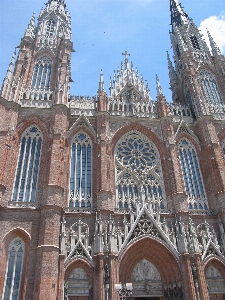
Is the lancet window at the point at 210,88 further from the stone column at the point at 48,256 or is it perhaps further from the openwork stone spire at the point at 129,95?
the stone column at the point at 48,256

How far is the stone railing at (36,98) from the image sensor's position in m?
25.5

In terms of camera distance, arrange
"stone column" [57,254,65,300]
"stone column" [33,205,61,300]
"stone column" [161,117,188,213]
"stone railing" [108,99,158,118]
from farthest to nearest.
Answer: "stone railing" [108,99,158,118] < "stone column" [161,117,188,213] < "stone column" [57,254,65,300] < "stone column" [33,205,61,300]

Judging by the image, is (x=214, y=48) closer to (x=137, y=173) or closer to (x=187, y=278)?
(x=137, y=173)

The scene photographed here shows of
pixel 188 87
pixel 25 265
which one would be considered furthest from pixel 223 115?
pixel 25 265

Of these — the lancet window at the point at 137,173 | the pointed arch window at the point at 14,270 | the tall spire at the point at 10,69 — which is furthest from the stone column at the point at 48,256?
the tall spire at the point at 10,69

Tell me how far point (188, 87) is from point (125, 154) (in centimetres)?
1073

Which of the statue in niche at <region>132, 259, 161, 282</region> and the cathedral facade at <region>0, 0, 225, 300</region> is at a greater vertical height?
the cathedral facade at <region>0, 0, 225, 300</region>

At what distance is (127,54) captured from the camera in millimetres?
32531

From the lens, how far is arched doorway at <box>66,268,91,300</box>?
1780cm

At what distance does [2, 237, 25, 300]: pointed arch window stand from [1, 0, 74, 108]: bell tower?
11642mm

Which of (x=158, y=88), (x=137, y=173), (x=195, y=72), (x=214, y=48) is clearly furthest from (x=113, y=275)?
(x=214, y=48)

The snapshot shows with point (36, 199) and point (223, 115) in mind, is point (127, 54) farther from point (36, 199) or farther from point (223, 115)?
point (36, 199)

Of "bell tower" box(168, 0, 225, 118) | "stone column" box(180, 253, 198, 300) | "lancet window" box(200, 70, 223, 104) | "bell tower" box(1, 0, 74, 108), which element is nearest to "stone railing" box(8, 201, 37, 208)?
"bell tower" box(1, 0, 74, 108)

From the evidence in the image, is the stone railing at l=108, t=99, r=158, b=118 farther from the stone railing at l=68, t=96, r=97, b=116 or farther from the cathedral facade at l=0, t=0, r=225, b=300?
the stone railing at l=68, t=96, r=97, b=116
